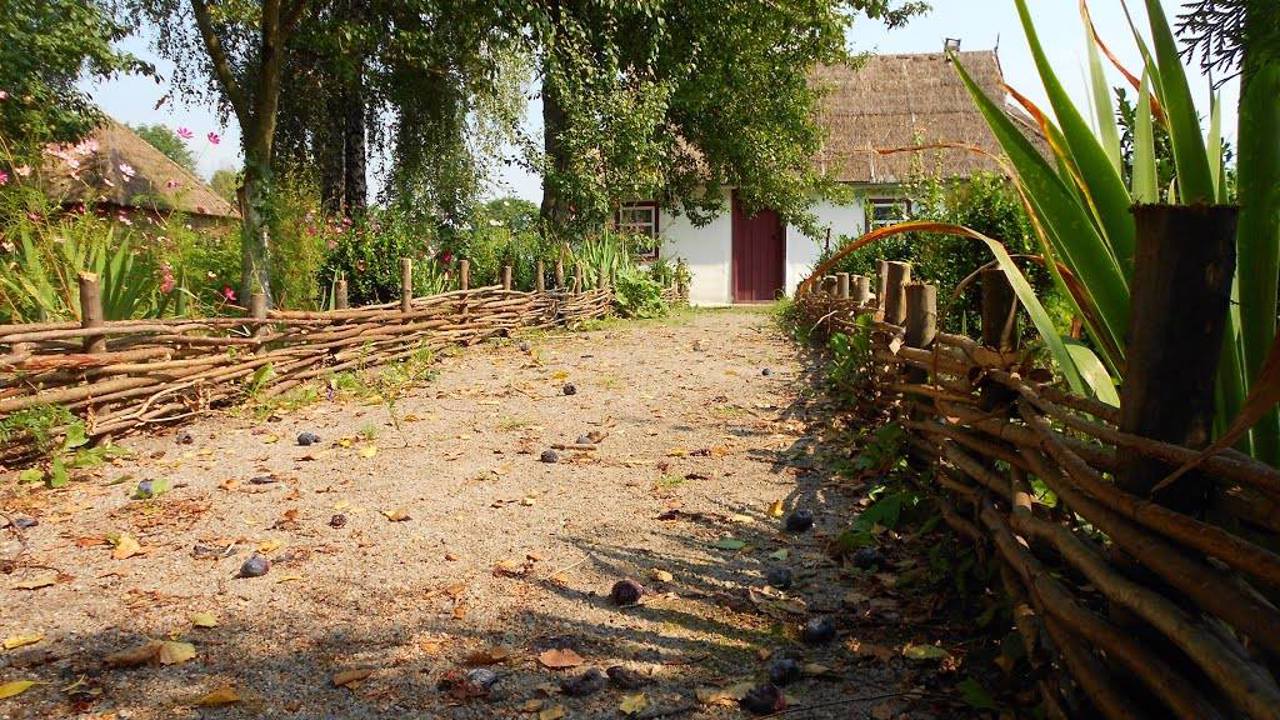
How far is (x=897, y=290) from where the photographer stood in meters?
4.70

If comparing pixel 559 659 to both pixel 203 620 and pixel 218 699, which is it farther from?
pixel 203 620

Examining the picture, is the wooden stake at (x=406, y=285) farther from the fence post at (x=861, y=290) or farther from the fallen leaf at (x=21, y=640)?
the fallen leaf at (x=21, y=640)

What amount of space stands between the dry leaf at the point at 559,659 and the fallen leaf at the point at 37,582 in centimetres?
185

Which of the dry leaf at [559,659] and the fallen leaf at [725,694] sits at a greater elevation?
the dry leaf at [559,659]

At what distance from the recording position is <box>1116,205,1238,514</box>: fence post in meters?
1.34

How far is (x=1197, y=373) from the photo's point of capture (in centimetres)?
141

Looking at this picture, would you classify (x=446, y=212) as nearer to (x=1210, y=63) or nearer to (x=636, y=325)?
(x=636, y=325)

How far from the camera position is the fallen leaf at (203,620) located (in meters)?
2.57

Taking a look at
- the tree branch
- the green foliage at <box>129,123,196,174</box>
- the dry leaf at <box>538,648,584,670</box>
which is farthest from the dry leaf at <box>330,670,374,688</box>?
the green foliage at <box>129,123,196,174</box>

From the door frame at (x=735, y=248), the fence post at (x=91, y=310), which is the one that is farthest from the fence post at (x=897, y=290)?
the door frame at (x=735, y=248)

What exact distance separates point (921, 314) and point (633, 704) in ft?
7.89

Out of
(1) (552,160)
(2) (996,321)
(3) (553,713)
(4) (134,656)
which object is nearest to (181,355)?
(4) (134,656)

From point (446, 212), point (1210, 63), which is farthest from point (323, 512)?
point (446, 212)

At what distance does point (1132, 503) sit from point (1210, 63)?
0.75 metres
